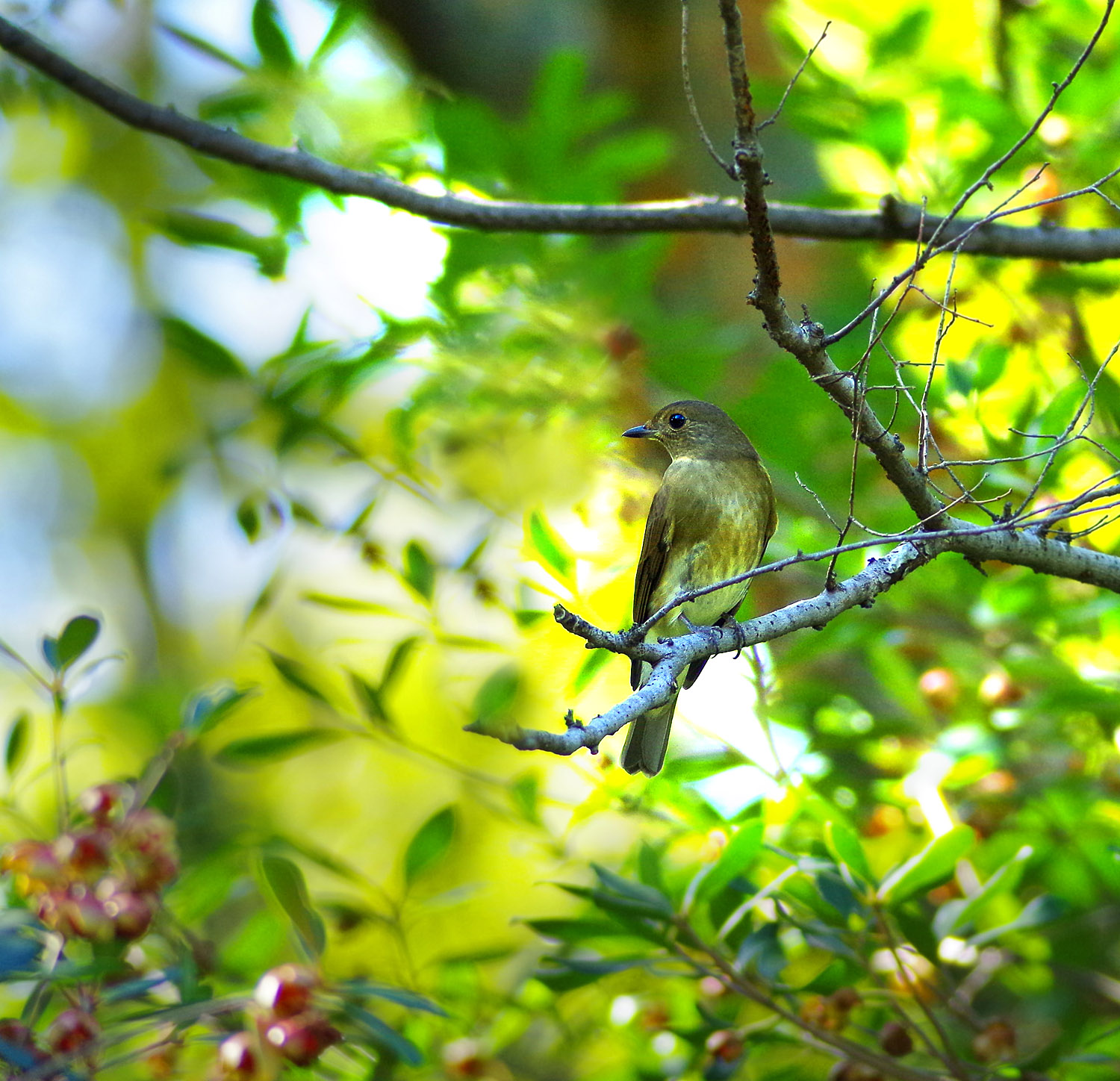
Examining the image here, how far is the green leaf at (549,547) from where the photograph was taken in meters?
3.04

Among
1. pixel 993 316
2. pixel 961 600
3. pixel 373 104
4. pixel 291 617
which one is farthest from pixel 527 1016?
pixel 291 617

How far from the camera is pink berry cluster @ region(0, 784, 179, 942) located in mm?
2342

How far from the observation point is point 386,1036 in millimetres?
2244

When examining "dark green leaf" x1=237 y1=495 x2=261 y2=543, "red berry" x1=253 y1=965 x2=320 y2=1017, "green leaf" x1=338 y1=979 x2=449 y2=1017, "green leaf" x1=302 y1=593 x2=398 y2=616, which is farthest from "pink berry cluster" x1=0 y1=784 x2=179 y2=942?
"dark green leaf" x1=237 y1=495 x2=261 y2=543

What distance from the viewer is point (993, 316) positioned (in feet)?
12.8

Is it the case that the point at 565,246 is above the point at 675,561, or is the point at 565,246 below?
above

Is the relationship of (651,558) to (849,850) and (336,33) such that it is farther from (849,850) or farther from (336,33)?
(336,33)

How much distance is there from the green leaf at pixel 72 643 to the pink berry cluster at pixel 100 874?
1.35 feet

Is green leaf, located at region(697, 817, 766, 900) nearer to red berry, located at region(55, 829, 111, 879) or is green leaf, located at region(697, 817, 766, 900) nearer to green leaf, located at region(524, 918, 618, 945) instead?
green leaf, located at region(524, 918, 618, 945)

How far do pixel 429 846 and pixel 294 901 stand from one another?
608mm

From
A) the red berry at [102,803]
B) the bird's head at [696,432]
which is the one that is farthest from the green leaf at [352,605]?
the bird's head at [696,432]

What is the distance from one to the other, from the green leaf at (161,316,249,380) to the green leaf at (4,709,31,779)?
4.23ft

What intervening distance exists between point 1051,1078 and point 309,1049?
174 centimetres

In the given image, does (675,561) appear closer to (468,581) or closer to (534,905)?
(468,581)
